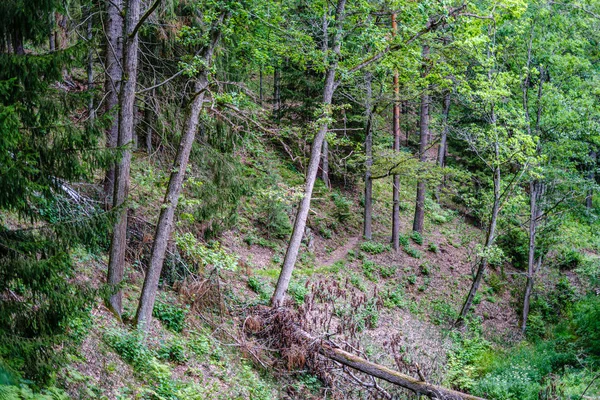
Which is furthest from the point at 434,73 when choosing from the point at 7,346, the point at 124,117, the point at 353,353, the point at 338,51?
the point at 7,346

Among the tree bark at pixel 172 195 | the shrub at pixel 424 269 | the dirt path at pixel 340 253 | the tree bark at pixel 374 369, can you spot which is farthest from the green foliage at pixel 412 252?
the tree bark at pixel 172 195

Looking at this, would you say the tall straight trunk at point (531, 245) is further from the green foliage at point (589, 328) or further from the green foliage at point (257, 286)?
the green foliage at point (257, 286)

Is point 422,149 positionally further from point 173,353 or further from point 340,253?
point 173,353

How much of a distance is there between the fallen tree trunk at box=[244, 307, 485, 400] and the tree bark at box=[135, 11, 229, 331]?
10.4 ft

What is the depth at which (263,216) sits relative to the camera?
1894 centimetres

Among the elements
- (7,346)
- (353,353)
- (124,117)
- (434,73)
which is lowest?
(353,353)

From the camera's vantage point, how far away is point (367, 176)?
21078 mm

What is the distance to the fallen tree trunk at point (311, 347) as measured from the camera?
9.34 m

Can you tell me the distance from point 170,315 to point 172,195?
248cm

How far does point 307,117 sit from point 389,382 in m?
13.4

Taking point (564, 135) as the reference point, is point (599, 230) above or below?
below

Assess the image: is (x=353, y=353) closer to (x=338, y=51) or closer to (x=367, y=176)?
(x=338, y=51)

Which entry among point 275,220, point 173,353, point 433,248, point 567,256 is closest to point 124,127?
point 173,353

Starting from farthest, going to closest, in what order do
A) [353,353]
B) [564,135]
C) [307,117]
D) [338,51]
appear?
1. [307,117]
2. [564,135]
3. [338,51]
4. [353,353]
